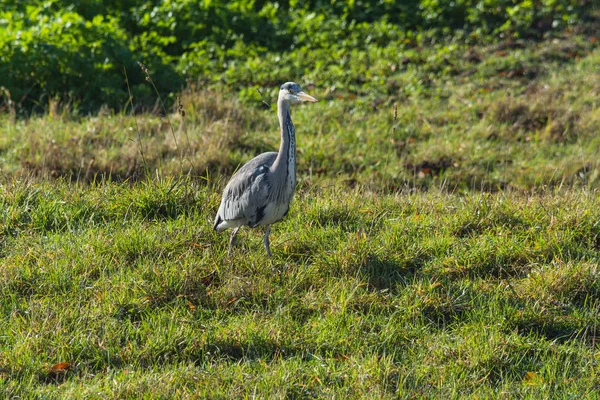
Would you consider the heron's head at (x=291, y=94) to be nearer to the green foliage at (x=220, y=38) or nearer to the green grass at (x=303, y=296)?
the green grass at (x=303, y=296)

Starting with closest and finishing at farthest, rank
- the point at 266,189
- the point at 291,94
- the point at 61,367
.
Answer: the point at 61,367 → the point at 266,189 → the point at 291,94

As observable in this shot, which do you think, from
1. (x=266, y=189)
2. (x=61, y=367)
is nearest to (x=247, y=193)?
(x=266, y=189)

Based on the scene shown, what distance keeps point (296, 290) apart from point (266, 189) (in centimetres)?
76

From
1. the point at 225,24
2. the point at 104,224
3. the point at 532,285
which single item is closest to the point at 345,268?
the point at 532,285

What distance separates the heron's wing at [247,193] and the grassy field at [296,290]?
278 millimetres

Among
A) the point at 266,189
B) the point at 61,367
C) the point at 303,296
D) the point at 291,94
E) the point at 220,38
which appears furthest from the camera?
the point at 220,38

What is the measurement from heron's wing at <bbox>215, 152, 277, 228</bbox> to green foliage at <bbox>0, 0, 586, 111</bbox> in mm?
4346

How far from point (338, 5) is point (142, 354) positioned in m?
8.41

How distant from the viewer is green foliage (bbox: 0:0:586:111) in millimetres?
9727

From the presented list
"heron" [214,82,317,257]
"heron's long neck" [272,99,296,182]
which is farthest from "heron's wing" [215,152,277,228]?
"heron's long neck" [272,99,296,182]

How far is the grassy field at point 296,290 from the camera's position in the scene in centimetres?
448

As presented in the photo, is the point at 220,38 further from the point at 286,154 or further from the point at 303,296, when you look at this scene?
the point at 303,296

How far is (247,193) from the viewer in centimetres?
563

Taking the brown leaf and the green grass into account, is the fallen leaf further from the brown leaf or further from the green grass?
the brown leaf
